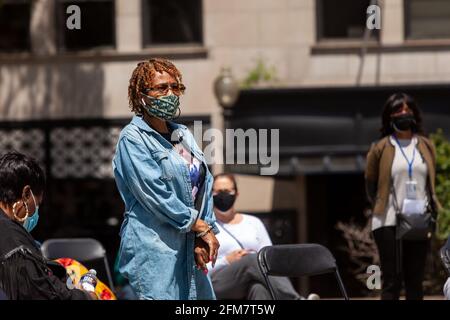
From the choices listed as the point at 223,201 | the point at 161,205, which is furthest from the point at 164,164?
the point at 223,201

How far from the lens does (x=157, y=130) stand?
6418 millimetres

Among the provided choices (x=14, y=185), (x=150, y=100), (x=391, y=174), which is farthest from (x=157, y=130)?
(x=391, y=174)

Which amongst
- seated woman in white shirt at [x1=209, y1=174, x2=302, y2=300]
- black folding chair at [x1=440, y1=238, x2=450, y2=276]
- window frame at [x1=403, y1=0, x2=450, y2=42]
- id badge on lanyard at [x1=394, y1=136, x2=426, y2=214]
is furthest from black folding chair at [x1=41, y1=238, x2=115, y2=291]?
window frame at [x1=403, y1=0, x2=450, y2=42]

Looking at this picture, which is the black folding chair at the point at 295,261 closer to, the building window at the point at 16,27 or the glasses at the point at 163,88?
the glasses at the point at 163,88

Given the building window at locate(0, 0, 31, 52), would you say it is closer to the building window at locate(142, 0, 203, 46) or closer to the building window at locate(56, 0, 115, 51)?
the building window at locate(56, 0, 115, 51)

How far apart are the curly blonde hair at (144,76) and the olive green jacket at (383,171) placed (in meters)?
3.00

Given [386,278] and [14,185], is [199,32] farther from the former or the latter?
[14,185]

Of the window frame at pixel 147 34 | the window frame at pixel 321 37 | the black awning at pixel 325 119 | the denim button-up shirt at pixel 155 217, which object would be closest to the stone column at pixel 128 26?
the window frame at pixel 147 34

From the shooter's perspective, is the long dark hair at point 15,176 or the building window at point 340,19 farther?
the building window at point 340,19

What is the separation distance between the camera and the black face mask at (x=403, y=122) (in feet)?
29.7

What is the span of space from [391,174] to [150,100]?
10.5ft

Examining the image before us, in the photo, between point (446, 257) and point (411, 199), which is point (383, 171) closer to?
point (411, 199)

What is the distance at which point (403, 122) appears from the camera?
9.08 m

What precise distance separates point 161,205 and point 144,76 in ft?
2.49
